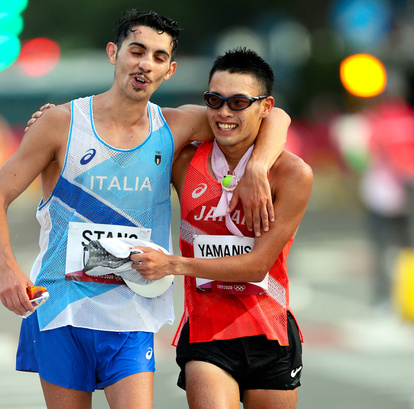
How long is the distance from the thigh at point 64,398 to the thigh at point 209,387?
1.65 ft

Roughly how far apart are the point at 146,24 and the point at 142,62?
21 centimetres

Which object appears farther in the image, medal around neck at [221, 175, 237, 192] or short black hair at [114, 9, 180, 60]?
medal around neck at [221, 175, 237, 192]

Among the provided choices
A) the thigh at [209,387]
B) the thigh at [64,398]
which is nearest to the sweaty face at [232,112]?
the thigh at [209,387]

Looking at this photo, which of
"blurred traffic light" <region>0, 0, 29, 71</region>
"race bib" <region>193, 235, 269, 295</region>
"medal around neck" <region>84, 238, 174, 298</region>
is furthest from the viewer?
"blurred traffic light" <region>0, 0, 29, 71</region>

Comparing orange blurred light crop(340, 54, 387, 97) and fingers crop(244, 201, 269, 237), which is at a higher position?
orange blurred light crop(340, 54, 387, 97)

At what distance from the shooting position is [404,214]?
981cm

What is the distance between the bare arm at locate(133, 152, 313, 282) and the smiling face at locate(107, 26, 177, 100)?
2.45ft

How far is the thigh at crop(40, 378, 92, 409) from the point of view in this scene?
4480 millimetres

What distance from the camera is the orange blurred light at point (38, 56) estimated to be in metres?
29.4

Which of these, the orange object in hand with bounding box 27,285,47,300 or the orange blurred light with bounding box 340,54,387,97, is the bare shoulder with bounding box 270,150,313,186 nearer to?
the orange object in hand with bounding box 27,285,47,300

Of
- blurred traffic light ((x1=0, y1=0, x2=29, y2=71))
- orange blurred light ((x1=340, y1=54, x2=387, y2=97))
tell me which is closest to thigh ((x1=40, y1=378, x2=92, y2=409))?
blurred traffic light ((x1=0, y1=0, x2=29, y2=71))

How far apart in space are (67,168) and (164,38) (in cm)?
78

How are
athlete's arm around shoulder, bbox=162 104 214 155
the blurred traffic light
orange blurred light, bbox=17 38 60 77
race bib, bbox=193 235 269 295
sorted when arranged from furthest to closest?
orange blurred light, bbox=17 38 60 77, the blurred traffic light, athlete's arm around shoulder, bbox=162 104 214 155, race bib, bbox=193 235 269 295

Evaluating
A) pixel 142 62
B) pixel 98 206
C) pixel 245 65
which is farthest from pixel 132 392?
pixel 245 65
